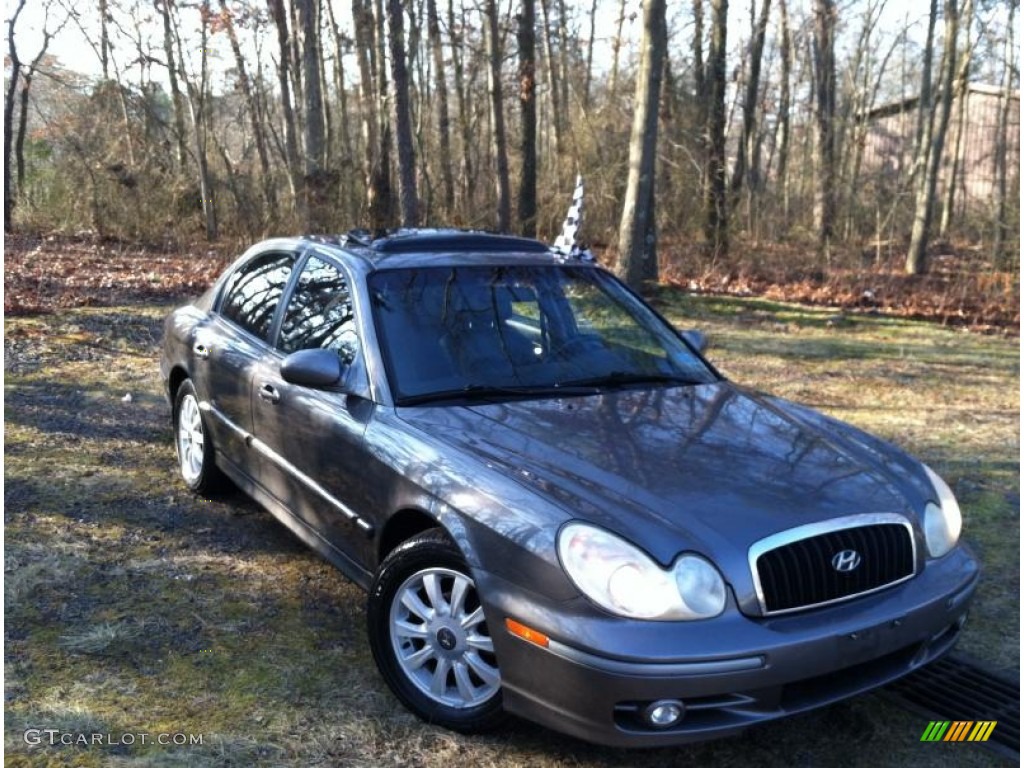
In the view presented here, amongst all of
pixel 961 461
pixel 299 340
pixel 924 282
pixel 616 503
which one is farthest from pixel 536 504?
pixel 924 282

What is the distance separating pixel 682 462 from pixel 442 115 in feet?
66.7

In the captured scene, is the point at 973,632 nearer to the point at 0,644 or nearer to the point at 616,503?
→ the point at 616,503

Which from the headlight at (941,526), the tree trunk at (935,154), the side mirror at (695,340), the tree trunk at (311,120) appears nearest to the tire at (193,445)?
the side mirror at (695,340)

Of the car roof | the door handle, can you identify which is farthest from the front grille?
the door handle

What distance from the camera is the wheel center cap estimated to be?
2996 mm

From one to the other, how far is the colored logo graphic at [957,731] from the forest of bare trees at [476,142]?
9.16m

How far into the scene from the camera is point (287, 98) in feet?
65.4

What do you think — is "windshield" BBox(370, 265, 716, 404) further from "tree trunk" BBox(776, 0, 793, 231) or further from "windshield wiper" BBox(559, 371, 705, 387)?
"tree trunk" BBox(776, 0, 793, 231)

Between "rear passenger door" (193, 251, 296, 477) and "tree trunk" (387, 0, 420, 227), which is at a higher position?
"tree trunk" (387, 0, 420, 227)

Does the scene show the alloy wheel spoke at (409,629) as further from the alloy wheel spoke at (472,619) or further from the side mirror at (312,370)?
the side mirror at (312,370)

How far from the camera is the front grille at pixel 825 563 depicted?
8.72 ft

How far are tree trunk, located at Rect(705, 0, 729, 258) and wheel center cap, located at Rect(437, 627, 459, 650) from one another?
14.2 m

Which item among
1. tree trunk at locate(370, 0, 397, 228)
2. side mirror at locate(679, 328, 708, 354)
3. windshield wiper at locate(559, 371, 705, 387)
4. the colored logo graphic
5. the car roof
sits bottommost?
the colored logo graphic

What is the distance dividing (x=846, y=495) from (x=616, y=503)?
32.8 inches
